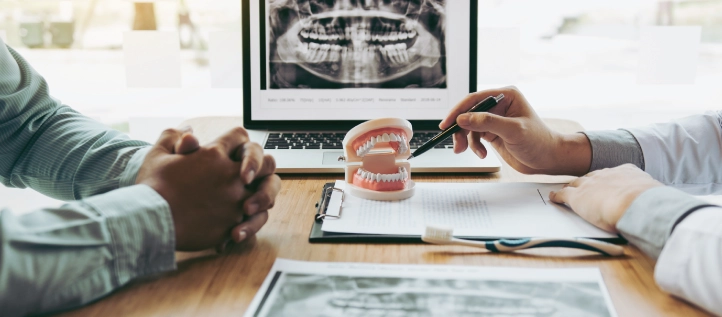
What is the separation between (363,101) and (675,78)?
3.96 ft

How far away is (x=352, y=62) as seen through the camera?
4.84 ft

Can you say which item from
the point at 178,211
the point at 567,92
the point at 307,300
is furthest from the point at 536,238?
the point at 567,92

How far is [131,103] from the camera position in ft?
8.50

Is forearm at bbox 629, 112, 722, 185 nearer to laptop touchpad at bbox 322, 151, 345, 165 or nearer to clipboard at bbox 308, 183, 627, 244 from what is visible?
clipboard at bbox 308, 183, 627, 244

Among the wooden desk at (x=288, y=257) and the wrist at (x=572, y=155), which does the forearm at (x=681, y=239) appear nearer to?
the wooden desk at (x=288, y=257)

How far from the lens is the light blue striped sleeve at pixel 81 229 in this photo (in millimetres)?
624

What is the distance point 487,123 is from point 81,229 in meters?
0.65

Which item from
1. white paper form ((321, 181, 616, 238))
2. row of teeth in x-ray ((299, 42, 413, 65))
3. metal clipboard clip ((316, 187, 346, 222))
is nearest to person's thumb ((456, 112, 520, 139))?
white paper form ((321, 181, 616, 238))

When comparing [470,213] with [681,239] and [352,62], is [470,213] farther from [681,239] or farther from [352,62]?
[352,62]

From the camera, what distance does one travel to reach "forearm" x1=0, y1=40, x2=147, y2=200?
3.18 feet

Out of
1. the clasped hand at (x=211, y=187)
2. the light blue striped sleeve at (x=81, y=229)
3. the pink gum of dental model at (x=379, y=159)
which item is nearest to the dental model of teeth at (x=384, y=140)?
the pink gum of dental model at (x=379, y=159)

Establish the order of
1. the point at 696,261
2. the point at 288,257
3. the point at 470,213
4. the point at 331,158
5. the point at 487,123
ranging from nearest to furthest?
the point at 696,261
the point at 288,257
the point at 470,213
the point at 487,123
the point at 331,158

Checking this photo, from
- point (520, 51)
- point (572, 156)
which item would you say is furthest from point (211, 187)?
point (520, 51)

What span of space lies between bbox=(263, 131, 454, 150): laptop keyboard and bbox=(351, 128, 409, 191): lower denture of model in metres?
0.27
